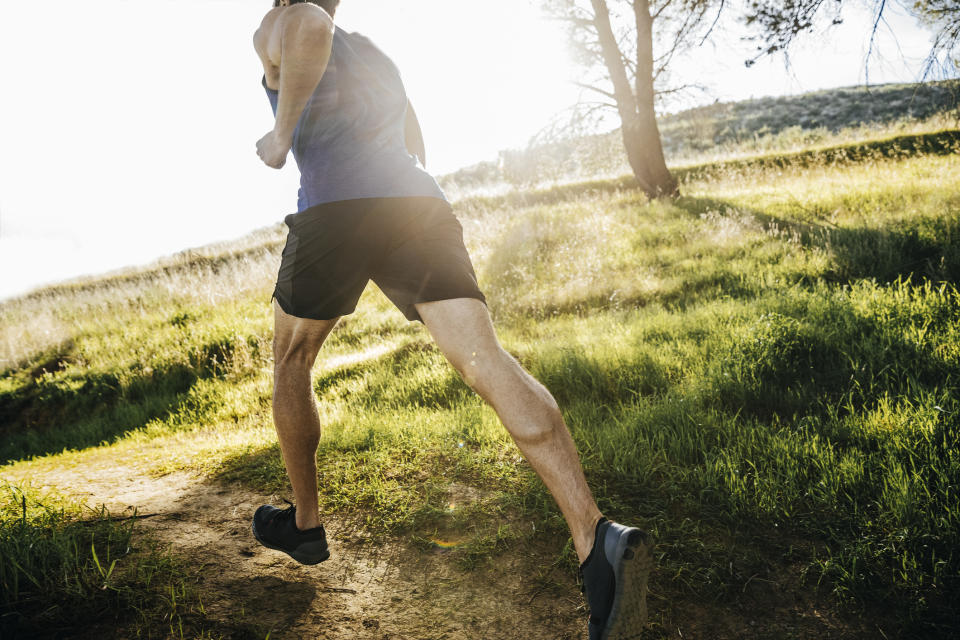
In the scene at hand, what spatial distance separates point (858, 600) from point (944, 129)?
807 inches

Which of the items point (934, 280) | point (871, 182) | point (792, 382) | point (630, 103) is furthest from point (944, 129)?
point (792, 382)

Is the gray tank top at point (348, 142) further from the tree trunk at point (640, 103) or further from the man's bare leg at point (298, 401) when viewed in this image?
the tree trunk at point (640, 103)

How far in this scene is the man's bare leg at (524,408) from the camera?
4.57ft

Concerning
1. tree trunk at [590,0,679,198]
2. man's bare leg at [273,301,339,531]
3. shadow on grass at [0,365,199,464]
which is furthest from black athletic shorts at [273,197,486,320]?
tree trunk at [590,0,679,198]

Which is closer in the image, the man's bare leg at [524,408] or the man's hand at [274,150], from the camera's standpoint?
the man's bare leg at [524,408]

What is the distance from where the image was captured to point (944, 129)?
49.6 feet

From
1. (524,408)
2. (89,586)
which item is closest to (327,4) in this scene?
(524,408)

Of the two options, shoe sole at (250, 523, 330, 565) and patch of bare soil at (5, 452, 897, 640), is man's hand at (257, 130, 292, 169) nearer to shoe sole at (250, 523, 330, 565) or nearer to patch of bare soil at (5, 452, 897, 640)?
shoe sole at (250, 523, 330, 565)

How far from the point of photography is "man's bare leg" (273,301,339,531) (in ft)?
5.75

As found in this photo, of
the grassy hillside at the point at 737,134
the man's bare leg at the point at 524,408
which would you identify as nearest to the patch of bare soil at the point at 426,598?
the man's bare leg at the point at 524,408

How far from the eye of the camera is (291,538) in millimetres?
1948

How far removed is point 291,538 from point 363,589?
0.37 meters

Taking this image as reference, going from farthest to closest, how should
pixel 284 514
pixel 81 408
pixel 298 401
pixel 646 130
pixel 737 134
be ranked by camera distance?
pixel 737 134 → pixel 646 130 → pixel 81 408 → pixel 284 514 → pixel 298 401

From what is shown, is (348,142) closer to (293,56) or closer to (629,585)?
(293,56)
